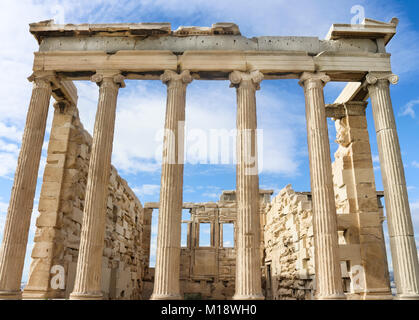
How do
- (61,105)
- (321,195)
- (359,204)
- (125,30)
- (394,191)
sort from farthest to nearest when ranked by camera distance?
(61,105), (359,204), (125,30), (394,191), (321,195)

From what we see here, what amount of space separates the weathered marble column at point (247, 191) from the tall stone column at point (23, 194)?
6709mm

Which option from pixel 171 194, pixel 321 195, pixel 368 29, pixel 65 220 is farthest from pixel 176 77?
pixel 368 29

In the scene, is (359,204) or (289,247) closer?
(359,204)

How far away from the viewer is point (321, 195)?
1209 cm

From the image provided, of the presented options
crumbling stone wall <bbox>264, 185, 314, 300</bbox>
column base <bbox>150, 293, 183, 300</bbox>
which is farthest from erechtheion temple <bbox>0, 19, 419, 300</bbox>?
crumbling stone wall <bbox>264, 185, 314, 300</bbox>

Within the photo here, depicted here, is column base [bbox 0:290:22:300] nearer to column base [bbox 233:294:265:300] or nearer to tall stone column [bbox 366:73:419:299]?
column base [bbox 233:294:265:300]

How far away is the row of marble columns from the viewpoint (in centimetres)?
1140

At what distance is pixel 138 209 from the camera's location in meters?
23.5

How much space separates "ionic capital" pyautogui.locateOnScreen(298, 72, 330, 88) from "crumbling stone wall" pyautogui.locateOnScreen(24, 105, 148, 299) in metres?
9.04

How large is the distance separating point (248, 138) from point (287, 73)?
3.07 m

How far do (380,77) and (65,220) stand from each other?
12.6m

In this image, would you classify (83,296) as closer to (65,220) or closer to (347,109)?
(65,220)

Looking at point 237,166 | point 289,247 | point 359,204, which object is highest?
point 237,166

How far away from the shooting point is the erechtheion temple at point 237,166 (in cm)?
1166
